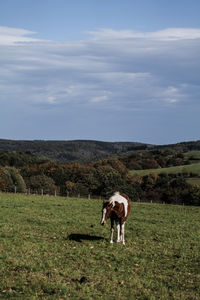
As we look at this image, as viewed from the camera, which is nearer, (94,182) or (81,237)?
(81,237)

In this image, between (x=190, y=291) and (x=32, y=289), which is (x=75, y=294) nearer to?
(x=32, y=289)

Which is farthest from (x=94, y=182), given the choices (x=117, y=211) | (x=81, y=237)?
(x=117, y=211)

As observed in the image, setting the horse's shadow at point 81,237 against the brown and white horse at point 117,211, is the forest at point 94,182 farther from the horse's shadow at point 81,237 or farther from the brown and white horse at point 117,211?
the brown and white horse at point 117,211

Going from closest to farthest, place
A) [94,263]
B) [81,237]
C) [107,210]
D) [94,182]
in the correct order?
[94,263] < [107,210] < [81,237] < [94,182]

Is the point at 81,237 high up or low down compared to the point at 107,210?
down

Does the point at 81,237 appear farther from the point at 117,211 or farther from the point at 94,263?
the point at 94,263

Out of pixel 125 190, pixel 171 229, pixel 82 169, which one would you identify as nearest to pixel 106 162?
pixel 82 169

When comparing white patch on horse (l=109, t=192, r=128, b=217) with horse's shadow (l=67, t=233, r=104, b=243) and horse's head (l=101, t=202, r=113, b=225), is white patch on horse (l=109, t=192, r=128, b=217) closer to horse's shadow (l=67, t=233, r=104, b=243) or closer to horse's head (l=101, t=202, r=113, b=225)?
horse's head (l=101, t=202, r=113, b=225)

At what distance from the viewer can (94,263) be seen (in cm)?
1384

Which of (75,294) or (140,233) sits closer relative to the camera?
(75,294)

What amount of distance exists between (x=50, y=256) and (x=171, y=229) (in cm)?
1085

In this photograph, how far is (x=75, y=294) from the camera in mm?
10633

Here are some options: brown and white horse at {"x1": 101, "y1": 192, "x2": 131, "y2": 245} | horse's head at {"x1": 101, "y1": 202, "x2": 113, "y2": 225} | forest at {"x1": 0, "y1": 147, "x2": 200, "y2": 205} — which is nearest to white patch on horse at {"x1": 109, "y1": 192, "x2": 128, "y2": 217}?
brown and white horse at {"x1": 101, "y1": 192, "x2": 131, "y2": 245}

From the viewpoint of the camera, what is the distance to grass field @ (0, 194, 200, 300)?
1098 cm
